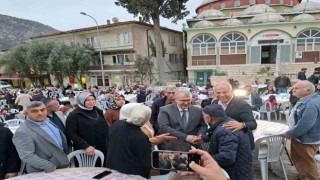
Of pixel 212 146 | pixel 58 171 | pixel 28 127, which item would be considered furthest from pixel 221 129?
pixel 28 127

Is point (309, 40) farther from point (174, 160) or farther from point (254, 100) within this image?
point (174, 160)

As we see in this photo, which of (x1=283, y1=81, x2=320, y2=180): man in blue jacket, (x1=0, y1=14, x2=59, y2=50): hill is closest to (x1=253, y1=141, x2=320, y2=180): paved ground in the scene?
(x1=283, y1=81, x2=320, y2=180): man in blue jacket

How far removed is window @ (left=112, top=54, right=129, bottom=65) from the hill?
53583mm

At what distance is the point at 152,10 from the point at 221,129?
19.9 m

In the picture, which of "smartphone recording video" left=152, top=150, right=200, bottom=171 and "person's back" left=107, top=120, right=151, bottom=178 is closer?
"smartphone recording video" left=152, top=150, right=200, bottom=171

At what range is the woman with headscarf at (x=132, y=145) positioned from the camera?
94.3 inches

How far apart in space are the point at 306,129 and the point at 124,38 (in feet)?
82.6

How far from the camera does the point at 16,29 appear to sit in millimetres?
78812

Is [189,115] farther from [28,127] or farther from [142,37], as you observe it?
[142,37]

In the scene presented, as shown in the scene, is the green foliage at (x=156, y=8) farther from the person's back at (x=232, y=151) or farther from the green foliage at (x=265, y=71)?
the person's back at (x=232, y=151)

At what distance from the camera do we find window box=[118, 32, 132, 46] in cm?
2626

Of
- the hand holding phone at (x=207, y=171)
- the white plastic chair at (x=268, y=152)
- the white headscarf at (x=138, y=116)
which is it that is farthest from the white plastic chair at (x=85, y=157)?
the white plastic chair at (x=268, y=152)

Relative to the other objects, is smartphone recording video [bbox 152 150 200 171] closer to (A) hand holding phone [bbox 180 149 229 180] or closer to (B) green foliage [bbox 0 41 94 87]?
(A) hand holding phone [bbox 180 149 229 180]

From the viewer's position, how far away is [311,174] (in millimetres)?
3602
